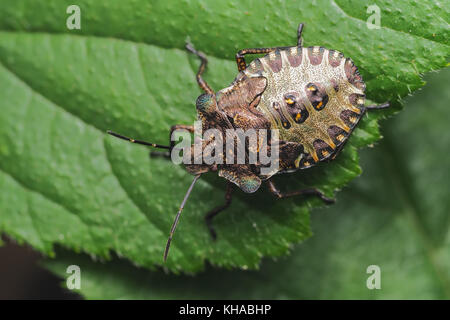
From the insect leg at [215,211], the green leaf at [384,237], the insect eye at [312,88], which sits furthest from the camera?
the green leaf at [384,237]

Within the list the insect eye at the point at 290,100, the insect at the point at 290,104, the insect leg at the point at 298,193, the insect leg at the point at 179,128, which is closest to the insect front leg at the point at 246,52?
the insect at the point at 290,104

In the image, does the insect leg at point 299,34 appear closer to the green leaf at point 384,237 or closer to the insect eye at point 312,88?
the insect eye at point 312,88

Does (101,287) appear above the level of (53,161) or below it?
below

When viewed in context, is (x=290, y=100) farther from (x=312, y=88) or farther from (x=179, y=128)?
(x=179, y=128)

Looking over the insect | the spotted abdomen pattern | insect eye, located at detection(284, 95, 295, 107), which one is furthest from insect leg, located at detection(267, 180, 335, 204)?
insect eye, located at detection(284, 95, 295, 107)

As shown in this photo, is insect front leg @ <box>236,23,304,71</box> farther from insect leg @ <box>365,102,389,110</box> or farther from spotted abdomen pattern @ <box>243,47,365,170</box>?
insect leg @ <box>365,102,389,110</box>
